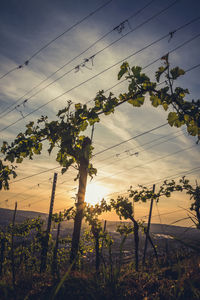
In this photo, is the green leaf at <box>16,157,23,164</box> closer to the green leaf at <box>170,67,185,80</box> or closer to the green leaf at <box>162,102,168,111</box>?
the green leaf at <box>162,102,168,111</box>

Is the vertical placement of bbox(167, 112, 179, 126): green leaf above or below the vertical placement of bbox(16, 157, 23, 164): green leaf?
above

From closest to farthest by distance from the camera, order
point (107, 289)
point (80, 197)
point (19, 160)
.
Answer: point (107, 289) < point (19, 160) < point (80, 197)

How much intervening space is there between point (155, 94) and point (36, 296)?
334 cm

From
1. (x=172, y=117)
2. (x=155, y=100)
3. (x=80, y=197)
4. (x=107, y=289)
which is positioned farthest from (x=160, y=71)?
(x=80, y=197)

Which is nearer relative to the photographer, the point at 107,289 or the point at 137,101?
the point at 107,289

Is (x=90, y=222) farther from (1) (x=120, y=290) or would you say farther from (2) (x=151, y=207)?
(2) (x=151, y=207)

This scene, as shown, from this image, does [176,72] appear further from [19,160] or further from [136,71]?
[19,160]

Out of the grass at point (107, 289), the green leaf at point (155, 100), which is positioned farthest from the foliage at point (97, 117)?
the grass at point (107, 289)

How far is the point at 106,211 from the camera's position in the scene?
9109 mm

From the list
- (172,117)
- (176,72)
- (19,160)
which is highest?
(176,72)

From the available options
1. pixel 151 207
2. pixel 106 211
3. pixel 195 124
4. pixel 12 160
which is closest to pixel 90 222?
pixel 106 211

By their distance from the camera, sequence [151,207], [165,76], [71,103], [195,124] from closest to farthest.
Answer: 1. [165,76]
2. [195,124]
3. [71,103]
4. [151,207]

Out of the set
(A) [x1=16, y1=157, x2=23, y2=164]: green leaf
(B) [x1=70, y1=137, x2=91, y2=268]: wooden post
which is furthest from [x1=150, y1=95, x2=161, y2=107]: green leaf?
(A) [x1=16, y1=157, x2=23, y2=164]: green leaf

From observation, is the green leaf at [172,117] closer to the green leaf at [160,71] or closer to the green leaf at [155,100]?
the green leaf at [155,100]
